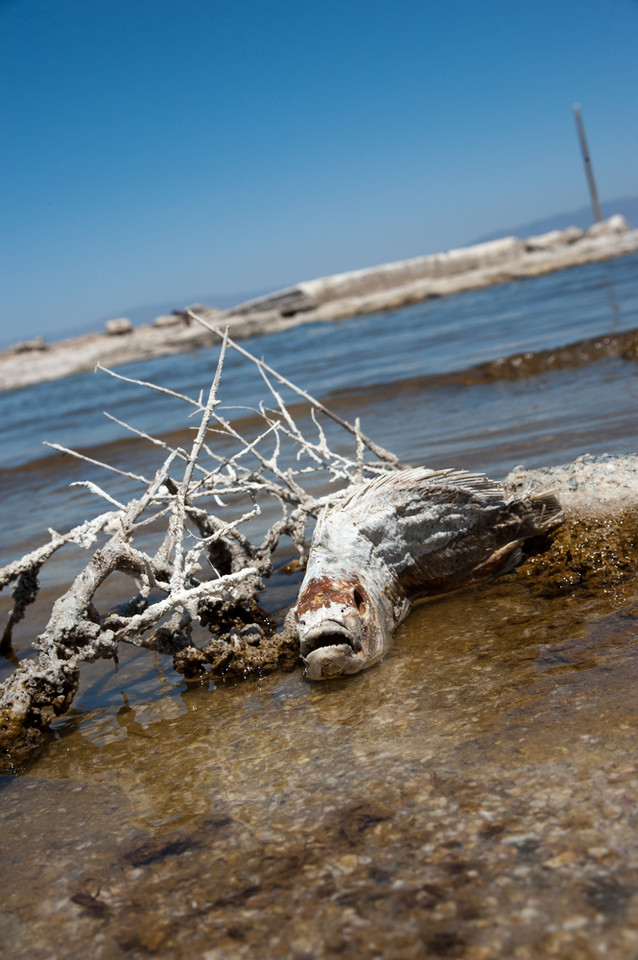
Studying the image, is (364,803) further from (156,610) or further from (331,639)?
(156,610)

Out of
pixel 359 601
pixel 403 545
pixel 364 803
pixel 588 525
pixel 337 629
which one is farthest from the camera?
pixel 588 525

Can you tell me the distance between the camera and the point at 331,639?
310 cm

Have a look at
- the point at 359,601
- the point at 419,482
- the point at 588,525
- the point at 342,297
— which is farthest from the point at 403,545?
the point at 342,297

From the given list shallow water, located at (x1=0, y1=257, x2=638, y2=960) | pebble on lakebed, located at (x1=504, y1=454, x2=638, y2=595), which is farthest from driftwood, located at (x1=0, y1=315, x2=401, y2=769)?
pebble on lakebed, located at (x1=504, y1=454, x2=638, y2=595)

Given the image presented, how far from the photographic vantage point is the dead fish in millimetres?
3236

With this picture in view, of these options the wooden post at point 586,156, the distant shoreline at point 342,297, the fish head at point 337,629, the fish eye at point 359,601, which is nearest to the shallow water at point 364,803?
the fish head at point 337,629

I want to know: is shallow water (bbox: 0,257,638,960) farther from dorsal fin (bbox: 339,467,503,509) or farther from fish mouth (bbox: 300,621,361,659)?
dorsal fin (bbox: 339,467,503,509)

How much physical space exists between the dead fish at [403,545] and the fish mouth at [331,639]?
1cm

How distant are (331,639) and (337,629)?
0.07 m

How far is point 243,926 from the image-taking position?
1850 millimetres

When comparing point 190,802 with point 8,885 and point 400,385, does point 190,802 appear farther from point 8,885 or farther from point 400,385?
point 400,385

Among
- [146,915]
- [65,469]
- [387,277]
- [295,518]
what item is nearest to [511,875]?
[146,915]

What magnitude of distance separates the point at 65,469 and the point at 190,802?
9.26 meters

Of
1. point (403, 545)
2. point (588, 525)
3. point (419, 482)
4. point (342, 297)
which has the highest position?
point (342, 297)
